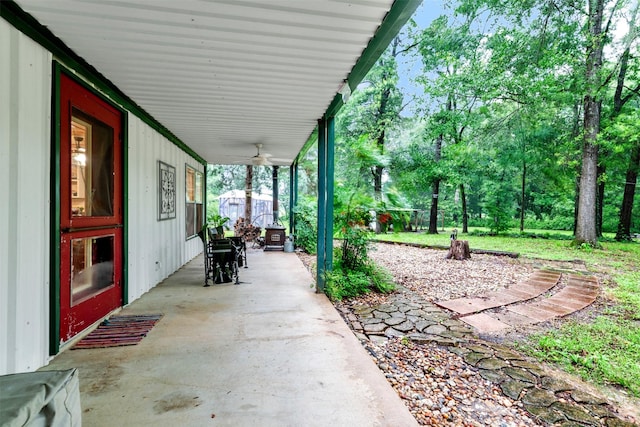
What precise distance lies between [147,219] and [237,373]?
2745 mm

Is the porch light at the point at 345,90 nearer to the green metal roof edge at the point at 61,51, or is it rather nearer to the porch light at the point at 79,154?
the green metal roof edge at the point at 61,51

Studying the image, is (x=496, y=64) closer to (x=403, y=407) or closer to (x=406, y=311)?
(x=406, y=311)

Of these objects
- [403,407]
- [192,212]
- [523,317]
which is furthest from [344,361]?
[192,212]

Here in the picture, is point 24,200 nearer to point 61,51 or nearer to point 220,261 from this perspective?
point 61,51

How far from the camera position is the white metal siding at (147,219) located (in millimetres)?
3574

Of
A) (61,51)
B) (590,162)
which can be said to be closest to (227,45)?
(61,51)

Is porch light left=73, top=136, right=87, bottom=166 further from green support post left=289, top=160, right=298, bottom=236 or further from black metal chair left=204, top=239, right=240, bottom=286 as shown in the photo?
green support post left=289, top=160, right=298, bottom=236

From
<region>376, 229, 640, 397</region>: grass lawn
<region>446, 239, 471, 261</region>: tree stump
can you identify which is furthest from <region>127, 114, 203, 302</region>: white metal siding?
<region>446, 239, 471, 261</region>: tree stump

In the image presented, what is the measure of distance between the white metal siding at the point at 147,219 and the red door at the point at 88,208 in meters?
0.28

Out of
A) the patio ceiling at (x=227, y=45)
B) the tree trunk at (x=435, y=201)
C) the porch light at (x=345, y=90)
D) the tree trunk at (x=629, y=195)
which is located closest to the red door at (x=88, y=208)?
the patio ceiling at (x=227, y=45)

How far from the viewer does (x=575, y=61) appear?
7.47 m

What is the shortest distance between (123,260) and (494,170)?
14.9 metres

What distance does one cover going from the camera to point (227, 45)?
2227 millimetres

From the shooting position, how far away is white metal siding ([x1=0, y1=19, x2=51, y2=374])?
5.88 feet
